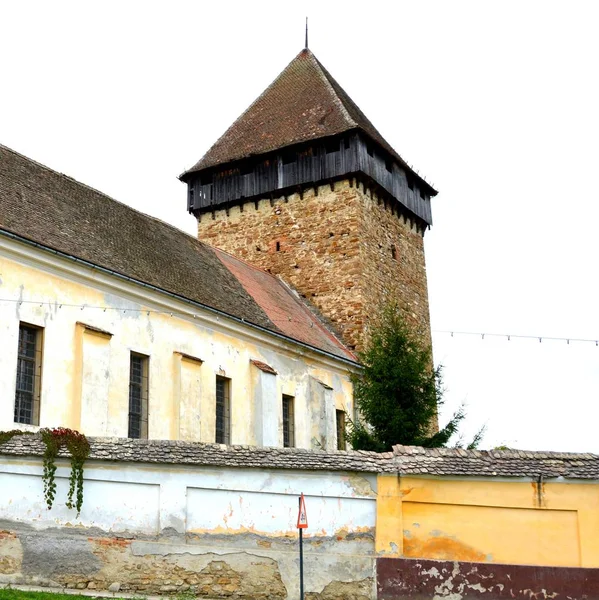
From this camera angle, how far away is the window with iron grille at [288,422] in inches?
1076

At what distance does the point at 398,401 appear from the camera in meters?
24.2

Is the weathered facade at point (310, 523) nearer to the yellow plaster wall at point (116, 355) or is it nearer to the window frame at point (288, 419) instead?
the yellow plaster wall at point (116, 355)

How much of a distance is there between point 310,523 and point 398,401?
426 inches

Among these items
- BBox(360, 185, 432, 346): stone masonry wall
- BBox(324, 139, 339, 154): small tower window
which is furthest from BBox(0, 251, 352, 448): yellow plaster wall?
BBox(324, 139, 339, 154): small tower window

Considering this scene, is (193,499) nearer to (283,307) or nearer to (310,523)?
(310,523)

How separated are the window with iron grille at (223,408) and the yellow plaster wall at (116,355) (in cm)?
15

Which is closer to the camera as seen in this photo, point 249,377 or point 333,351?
point 249,377

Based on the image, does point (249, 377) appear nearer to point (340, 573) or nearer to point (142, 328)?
point (142, 328)

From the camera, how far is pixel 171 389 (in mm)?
22688

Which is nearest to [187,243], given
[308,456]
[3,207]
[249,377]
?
[249,377]

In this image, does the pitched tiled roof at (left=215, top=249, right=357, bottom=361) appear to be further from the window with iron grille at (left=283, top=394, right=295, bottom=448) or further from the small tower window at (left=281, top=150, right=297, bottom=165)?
the small tower window at (left=281, top=150, right=297, bottom=165)

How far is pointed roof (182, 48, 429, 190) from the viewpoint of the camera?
1399 inches

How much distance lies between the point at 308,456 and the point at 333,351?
1643cm

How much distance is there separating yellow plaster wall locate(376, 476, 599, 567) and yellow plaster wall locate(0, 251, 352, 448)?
8.42 m
